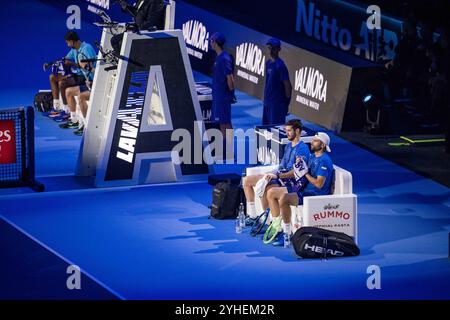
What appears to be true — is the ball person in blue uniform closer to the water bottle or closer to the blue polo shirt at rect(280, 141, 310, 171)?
the blue polo shirt at rect(280, 141, 310, 171)

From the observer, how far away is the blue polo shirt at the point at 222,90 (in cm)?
1830

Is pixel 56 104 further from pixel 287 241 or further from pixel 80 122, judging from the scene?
pixel 287 241

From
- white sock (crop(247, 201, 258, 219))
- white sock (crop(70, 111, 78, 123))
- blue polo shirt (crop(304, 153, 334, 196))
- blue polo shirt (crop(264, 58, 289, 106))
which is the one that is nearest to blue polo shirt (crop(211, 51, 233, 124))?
blue polo shirt (crop(264, 58, 289, 106))

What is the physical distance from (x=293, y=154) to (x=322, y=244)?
1.44 m

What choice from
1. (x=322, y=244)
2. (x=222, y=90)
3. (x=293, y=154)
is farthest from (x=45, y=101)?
(x=322, y=244)

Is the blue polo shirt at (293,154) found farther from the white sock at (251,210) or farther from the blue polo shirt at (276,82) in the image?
the blue polo shirt at (276,82)

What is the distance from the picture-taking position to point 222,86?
729 inches

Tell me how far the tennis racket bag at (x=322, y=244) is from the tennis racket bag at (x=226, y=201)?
1.76 meters

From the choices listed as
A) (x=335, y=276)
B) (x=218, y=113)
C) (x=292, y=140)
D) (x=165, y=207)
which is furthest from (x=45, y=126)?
(x=335, y=276)

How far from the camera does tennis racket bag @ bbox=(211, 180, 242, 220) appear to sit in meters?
15.0

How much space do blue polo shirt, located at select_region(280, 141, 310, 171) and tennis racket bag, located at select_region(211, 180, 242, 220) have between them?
85cm

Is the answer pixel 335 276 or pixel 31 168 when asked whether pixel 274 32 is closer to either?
pixel 31 168

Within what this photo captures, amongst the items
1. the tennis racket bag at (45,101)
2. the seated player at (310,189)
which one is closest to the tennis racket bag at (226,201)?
the seated player at (310,189)

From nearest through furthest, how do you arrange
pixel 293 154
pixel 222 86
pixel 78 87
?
pixel 293 154 < pixel 222 86 < pixel 78 87
